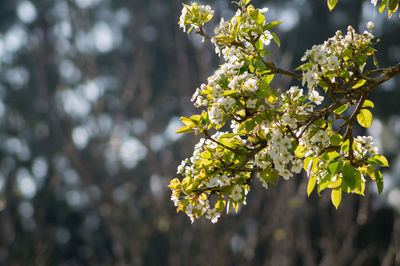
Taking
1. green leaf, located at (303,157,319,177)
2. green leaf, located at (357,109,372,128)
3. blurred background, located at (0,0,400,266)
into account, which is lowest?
green leaf, located at (303,157,319,177)

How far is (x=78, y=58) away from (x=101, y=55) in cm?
374

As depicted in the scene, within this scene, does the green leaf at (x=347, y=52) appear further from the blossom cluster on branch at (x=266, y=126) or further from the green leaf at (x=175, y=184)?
the green leaf at (x=175, y=184)

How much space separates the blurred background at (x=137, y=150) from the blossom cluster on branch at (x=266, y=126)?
341 cm

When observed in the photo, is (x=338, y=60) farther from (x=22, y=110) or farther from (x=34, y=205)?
(x=22, y=110)

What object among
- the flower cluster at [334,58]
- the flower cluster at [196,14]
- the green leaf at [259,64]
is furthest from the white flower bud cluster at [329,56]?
the flower cluster at [196,14]

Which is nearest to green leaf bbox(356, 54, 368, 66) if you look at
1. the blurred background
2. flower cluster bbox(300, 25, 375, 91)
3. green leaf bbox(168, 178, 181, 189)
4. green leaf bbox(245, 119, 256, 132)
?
flower cluster bbox(300, 25, 375, 91)

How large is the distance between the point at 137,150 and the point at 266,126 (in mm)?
7169

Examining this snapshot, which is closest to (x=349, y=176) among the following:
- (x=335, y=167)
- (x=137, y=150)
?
(x=335, y=167)

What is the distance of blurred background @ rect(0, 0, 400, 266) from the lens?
19.4 ft

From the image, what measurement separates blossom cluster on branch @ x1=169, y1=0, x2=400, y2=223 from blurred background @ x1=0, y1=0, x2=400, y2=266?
3408 mm

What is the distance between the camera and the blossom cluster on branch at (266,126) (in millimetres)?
1383

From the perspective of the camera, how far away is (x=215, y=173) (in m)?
1.44

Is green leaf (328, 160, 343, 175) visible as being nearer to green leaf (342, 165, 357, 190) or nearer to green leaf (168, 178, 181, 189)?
green leaf (342, 165, 357, 190)

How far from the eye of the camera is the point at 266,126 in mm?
1410
